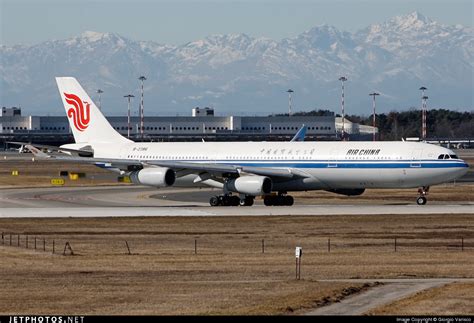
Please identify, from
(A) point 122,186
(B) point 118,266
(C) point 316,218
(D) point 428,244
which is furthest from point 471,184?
(B) point 118,266

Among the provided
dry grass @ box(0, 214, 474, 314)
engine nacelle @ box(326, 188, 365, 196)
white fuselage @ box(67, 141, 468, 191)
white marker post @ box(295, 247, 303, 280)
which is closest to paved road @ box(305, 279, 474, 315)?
dry grass @ box(0, 214, 474, 314)

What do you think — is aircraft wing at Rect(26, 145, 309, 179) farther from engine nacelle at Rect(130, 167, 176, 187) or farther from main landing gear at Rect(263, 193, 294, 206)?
main landing gear at Rect(263, 193, 294, 206)

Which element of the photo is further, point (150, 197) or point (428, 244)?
point (150, 197)

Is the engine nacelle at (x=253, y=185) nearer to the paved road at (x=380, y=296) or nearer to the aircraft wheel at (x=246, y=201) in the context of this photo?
the aircraft wheel at (x=246, y=201)

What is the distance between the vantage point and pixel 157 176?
259ft

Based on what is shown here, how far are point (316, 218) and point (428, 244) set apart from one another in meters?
14.1

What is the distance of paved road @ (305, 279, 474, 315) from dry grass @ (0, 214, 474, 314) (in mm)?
695

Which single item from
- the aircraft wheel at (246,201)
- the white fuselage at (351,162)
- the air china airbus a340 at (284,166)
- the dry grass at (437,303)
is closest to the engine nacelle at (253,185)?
the air china airbus a340 at (284,166)

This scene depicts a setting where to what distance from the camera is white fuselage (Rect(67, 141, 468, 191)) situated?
76250 mm

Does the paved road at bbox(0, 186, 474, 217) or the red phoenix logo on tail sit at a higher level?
the red phoenix logo on tail

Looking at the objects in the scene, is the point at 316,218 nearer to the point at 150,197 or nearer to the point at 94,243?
the point at 94,243

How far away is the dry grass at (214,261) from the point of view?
119ft

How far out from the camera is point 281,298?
3694cm

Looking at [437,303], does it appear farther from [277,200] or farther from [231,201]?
[277,200]
